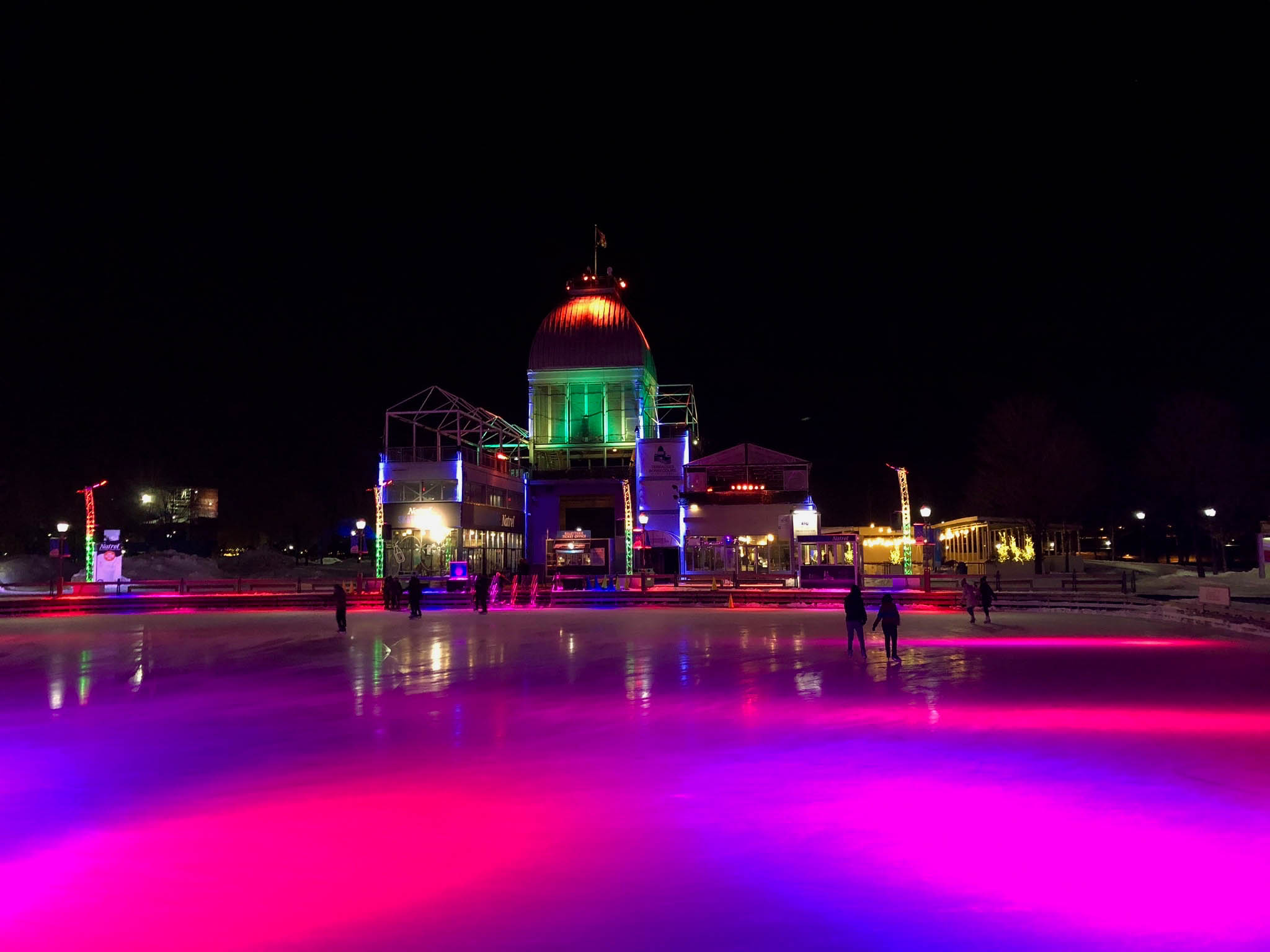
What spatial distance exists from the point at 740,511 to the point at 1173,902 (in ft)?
156

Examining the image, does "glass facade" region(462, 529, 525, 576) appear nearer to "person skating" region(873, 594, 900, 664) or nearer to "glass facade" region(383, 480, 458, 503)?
"glass facade" region(383, 480, 458, 503)

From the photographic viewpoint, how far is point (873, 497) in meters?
85.6

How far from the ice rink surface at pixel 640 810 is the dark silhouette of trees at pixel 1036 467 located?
131ft

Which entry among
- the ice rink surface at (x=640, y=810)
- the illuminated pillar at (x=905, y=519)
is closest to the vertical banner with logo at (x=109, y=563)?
the ice rink surface at (x=640, y=810)

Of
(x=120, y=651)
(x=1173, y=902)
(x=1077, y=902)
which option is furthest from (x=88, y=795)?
(x=120, y=651)

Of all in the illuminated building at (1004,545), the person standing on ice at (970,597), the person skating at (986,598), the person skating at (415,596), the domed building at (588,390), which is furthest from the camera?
the domed building at (588,390)

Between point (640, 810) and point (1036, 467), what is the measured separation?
50883 mm

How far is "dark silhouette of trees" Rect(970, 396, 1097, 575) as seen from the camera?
5191cm

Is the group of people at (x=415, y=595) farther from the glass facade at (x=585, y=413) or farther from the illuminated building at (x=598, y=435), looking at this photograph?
the glass facade at (x=585, y=413)

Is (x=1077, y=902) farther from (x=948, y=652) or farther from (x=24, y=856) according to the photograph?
(x=948, y=652)

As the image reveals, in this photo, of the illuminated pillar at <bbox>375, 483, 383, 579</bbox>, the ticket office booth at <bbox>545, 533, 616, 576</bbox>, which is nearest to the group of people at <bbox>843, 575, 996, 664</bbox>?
the ticket office booth at <bbox>545, 533, 616, 576</bbox>

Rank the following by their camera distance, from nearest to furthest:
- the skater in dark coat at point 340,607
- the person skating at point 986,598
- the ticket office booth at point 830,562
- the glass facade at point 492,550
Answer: the skater in dark coat at point 340,607, the person skating at point 986,598, the ticket office booth at point 830,562, the glass facade at point 492,550

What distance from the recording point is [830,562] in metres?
40.0

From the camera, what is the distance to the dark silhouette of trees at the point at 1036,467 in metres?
51.9
